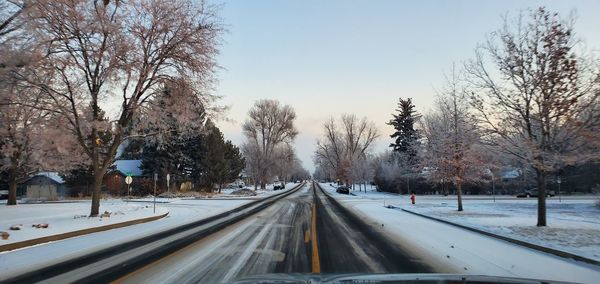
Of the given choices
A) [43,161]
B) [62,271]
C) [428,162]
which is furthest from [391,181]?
[62,271]

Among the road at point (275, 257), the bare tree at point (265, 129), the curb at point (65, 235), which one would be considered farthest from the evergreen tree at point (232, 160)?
the road at point (275, 257)

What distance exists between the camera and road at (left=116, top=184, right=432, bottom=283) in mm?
8133

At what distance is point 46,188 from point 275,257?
52.8 m

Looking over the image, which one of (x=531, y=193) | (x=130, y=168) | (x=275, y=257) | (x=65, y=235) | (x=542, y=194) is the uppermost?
(x=130, y=168)

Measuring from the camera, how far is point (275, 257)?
991 cm

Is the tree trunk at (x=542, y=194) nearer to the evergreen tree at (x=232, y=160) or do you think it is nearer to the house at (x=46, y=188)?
the house at (x=46, y=188)

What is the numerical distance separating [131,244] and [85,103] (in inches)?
542

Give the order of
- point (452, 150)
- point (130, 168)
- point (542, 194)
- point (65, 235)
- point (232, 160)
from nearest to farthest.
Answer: point (65, 235)
point (542, 194)
point (452, 150)
point (130, 168)
point (232, 160)

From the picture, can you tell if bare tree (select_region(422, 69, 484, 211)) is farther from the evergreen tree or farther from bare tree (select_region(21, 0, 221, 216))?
the evergreen tree

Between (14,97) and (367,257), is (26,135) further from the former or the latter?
(367,257)

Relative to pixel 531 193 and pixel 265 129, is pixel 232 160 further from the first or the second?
pixel 531 193

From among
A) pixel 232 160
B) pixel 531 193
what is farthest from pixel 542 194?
pixel 232 160

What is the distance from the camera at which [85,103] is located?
23.9m

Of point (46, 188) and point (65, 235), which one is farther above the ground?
point (46, 188)
